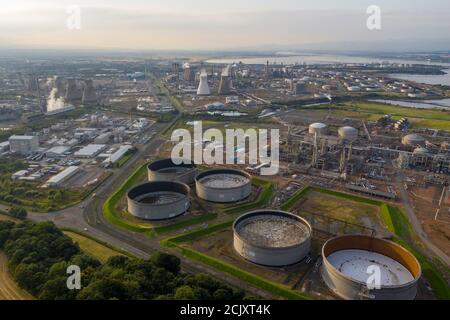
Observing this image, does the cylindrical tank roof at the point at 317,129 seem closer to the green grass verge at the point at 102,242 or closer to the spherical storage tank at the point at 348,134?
the spherical storage tank at the point at 348,134

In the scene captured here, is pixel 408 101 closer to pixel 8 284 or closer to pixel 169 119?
pixel 169 119

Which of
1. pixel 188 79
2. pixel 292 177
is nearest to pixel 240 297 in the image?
pixel 292 177

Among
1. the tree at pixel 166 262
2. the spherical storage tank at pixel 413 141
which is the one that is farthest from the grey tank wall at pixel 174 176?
the spherical storage tank at pixel 413 141

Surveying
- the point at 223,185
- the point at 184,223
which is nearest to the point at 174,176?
the point at 223,185

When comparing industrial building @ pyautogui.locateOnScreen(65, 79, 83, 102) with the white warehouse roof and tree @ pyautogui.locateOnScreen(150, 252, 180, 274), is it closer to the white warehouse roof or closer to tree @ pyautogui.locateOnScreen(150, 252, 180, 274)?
the white warehouse roof

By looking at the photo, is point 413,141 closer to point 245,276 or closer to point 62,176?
point 245,276
